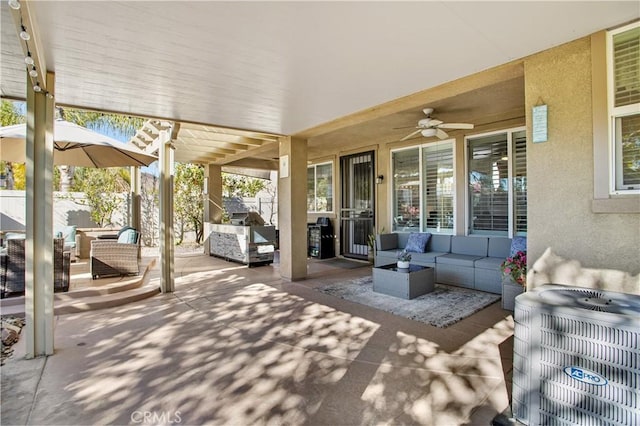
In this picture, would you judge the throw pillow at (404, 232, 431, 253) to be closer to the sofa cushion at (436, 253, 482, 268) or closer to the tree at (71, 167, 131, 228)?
the sofa cushion at (436, 253, 482, 268)

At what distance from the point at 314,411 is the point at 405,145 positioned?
20.6ft

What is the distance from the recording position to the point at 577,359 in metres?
1.88

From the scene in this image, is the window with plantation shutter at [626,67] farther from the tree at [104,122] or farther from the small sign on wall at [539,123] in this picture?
the tree at [104,122]

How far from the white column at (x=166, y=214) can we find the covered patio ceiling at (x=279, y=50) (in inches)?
31.6

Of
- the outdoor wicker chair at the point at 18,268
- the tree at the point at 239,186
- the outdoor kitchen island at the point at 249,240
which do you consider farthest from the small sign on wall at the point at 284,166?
the tree at the point at 239,186

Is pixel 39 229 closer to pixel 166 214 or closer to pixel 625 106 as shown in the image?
pixel 166 214

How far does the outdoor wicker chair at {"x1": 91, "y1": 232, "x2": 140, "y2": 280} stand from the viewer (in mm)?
5449

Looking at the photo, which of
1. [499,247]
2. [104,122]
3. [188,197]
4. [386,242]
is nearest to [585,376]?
[499,247]

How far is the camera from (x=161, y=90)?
12.5ft

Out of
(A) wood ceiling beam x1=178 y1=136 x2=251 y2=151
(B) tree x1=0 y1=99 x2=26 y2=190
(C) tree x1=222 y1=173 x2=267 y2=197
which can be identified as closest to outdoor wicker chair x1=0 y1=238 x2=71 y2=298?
(A) wood ceiling beam x1=178 y1=136 x2=251 y2=151

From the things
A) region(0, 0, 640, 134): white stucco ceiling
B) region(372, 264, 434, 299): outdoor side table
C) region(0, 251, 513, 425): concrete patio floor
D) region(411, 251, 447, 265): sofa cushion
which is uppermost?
region(0, 0, 640, 134): white stucco ceiling

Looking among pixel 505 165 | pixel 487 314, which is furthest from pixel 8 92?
pixel 505 165

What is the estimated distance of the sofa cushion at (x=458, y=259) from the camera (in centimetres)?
557

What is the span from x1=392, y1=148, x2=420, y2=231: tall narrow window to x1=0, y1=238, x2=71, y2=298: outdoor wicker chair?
6.30 m
